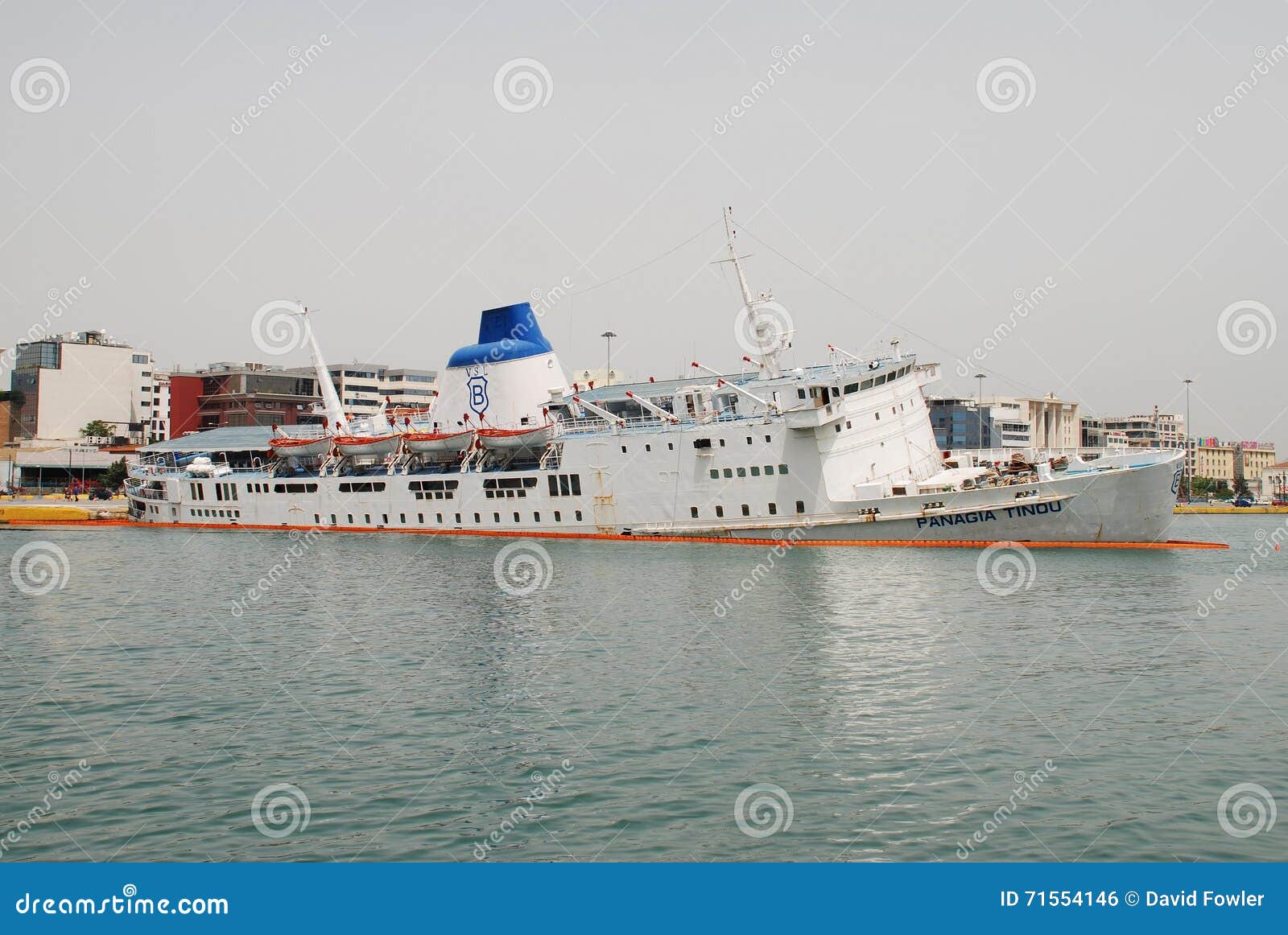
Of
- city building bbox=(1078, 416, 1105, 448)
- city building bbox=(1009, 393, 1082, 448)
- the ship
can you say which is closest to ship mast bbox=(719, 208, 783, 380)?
the ship

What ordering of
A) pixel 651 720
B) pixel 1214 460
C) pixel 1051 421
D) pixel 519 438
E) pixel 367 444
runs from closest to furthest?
1. pixel 651 720
2. pixel 519 438
3. pixel 367 444
4. pixel 1051 421
5. pixel 1214 460

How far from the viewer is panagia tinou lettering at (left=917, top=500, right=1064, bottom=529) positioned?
3606cm

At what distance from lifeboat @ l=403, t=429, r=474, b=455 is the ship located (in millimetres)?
97

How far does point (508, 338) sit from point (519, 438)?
7814 mm

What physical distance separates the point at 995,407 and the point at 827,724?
12337 cm

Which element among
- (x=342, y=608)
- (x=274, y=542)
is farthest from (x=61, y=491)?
(x=342, y=608)

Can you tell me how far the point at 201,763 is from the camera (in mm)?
13492

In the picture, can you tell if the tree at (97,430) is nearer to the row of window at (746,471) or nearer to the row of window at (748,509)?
the row of window at (748,509)

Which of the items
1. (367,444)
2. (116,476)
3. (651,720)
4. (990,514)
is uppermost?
(367,444)

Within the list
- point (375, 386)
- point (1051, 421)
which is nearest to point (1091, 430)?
point (1051, 421)

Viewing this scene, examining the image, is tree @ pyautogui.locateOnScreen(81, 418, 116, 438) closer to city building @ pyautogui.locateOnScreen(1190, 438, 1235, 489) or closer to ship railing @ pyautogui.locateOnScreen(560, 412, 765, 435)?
ship railing @ pyautogui.locateOnScreen(560, 412, 765, 435)

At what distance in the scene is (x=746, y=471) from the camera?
41000mm

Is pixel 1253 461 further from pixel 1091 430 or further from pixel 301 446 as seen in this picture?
pixel 301 446

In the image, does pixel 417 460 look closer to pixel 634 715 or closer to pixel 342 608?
pixel 342 608
